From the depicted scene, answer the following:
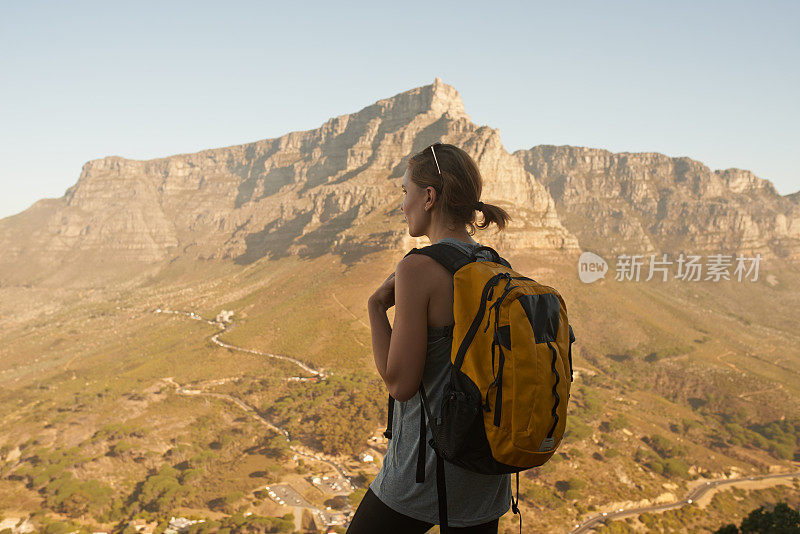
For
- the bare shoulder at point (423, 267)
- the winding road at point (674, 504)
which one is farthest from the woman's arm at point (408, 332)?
the winding road at point (674, 504)

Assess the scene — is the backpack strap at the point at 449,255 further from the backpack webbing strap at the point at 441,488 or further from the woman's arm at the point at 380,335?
the backpack webbing strap at the point at 441,488

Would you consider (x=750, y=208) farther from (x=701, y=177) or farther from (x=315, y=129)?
(x=315, y=129)

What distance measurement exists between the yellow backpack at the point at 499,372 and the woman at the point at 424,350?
11 centimetres

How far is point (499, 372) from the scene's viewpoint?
1.85 metres

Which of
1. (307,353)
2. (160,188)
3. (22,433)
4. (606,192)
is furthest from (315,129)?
(22,433)

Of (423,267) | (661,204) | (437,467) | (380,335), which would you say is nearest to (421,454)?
(437,467)

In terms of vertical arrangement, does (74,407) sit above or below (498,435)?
below

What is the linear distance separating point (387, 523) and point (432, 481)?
0.34 metres

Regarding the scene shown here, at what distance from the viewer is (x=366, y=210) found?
95.1 meters

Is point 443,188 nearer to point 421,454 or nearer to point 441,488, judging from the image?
point 421,454

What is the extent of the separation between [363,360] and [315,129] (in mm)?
125535

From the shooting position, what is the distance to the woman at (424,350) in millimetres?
1999

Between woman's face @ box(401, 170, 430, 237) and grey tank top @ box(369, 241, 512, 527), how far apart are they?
20cm

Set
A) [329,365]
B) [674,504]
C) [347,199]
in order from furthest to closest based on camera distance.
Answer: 1. [347,199]
2. [329,365]
3. [674,504]
